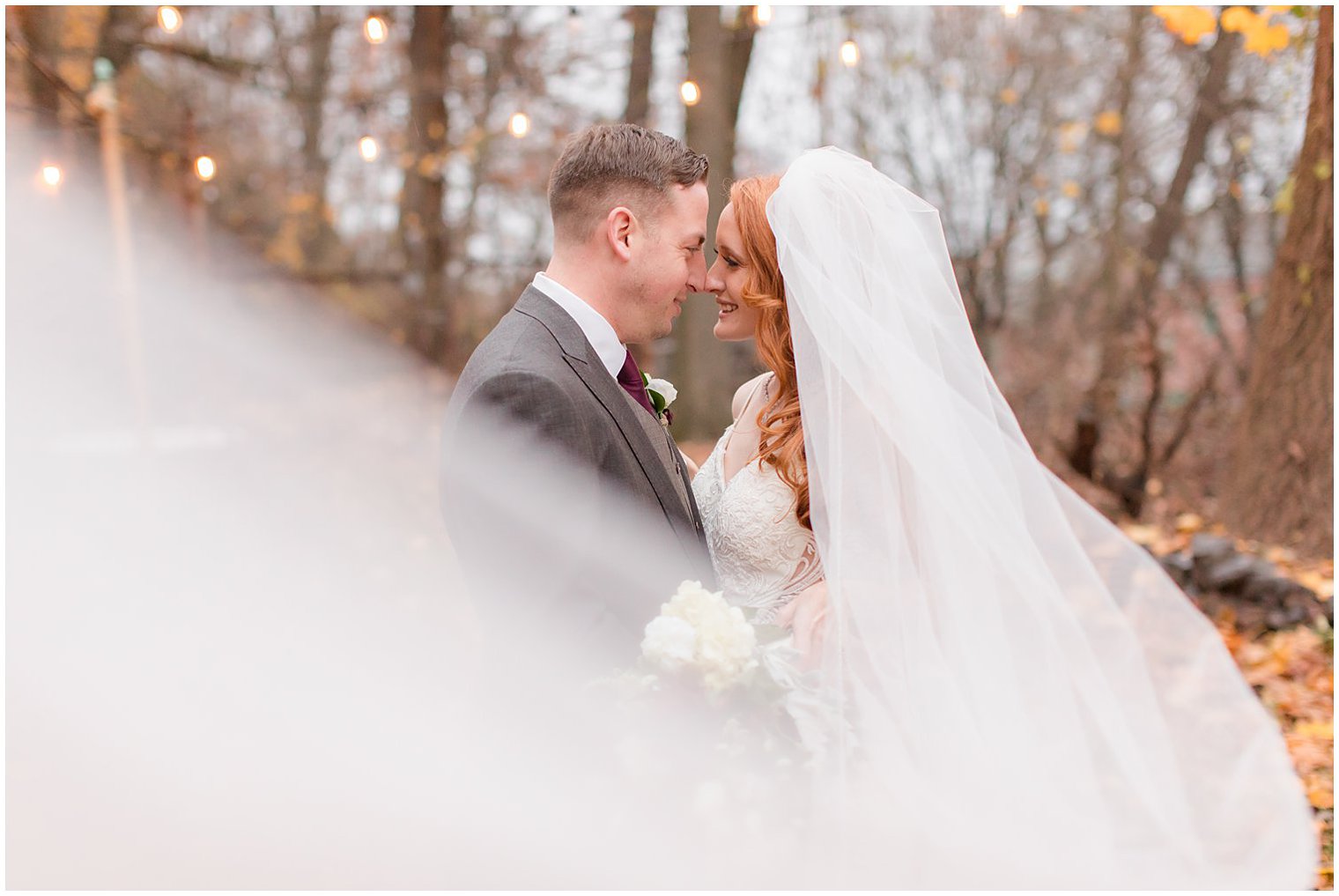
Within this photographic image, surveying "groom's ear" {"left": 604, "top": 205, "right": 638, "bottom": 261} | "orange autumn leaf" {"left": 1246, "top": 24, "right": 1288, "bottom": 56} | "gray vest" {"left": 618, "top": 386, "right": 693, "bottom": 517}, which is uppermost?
"orange autumn leaf" {"left": 1246, "top": 24, "right": 1288, "bottom": 56}

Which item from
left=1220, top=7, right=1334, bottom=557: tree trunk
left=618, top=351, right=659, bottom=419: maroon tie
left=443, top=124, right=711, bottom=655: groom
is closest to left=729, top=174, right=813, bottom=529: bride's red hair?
left=443, top=124, right=711, bottom=655: groom

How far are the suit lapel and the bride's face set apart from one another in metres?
0.44

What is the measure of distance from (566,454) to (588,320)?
45 cm

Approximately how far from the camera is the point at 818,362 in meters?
2.55

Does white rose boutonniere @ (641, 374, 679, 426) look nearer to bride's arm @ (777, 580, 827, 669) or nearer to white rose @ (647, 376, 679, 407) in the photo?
white rose @ (647, 376, 679, 407)

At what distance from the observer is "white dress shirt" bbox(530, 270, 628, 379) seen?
2609 millimetres

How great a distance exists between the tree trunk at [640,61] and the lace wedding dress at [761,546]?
6.76m

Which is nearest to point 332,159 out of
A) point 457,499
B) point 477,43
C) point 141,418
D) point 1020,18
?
point 477,43

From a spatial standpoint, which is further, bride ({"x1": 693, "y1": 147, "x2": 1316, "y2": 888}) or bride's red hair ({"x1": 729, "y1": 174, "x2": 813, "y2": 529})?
bride's red hair ({"x1": 729, "y1": 174, "x2": 813, "y2": 529})

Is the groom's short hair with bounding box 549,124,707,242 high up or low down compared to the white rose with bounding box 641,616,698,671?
up

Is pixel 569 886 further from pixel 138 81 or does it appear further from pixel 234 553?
→ pixel 138 81

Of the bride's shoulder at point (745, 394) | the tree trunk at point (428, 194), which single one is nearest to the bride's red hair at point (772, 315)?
the bride's shoulder at point (745, 394)

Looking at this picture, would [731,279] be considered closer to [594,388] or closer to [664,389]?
[664,389]

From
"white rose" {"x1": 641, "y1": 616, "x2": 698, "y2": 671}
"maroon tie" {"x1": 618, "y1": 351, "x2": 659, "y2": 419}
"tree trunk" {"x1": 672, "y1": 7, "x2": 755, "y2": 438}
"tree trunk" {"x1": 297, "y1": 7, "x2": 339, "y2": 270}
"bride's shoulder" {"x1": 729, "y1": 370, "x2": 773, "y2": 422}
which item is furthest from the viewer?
"tree trunk" {"x1": 297, "y1": 7, "x2": 339, "y2": 270}
